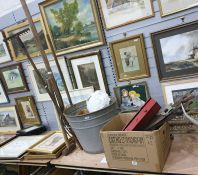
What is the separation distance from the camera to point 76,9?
1.82 meters

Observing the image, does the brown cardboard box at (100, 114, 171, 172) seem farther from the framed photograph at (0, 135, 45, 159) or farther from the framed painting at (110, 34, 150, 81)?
the framed photograph at (0, 135, 45, 159)

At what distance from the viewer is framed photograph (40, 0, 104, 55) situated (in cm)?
179

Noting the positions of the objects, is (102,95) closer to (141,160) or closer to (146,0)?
(141,160)

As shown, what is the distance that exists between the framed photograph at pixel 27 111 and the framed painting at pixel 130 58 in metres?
0.96

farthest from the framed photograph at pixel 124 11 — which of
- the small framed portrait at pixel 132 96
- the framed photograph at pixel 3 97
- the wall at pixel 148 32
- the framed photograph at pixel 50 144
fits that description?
the framed photograph at pixel 3 97

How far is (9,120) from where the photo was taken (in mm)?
2576

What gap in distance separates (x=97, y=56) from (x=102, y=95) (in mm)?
389

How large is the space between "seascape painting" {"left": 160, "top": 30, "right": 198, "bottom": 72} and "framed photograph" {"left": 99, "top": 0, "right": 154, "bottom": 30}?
8.5 inches

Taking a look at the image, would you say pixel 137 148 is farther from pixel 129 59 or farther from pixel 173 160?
pixel 129 59

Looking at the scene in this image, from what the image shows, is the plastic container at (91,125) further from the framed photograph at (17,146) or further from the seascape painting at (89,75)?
the framed photograph at (17,146)

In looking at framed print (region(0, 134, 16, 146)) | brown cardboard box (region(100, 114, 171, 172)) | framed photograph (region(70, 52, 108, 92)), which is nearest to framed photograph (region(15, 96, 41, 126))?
framed print (region(0, 134, 16, 146))

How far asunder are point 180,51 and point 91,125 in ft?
2.38

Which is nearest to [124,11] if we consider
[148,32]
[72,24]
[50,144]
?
[148,32]

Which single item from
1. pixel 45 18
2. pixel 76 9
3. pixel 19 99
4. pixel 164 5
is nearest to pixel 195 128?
pixel 164 5
